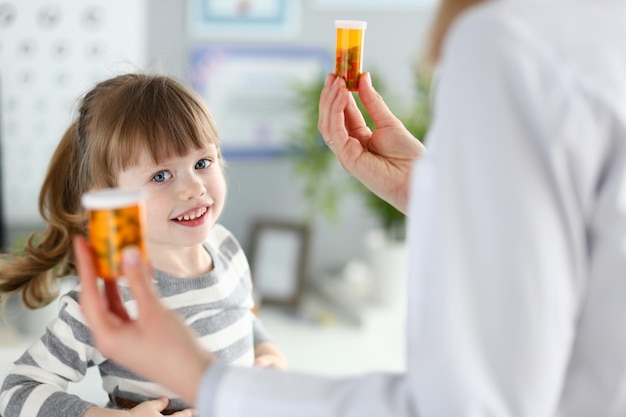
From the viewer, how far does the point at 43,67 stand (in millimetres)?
2670

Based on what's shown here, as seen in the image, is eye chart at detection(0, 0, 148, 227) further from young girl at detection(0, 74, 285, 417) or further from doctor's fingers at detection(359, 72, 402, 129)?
doctor's fingers at detection(359, 72, 402, 129)

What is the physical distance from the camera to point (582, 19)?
74 centimetres

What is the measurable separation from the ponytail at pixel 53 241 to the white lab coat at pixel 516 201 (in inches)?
31.1

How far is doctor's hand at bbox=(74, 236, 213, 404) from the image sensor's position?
0.81m

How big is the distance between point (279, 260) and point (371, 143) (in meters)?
1.88

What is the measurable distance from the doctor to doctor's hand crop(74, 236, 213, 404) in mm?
169

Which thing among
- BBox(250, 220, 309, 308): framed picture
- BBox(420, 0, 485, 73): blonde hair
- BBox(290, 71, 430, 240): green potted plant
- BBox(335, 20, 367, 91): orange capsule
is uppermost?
BBox(420, 0, 485, 73): blonde hair

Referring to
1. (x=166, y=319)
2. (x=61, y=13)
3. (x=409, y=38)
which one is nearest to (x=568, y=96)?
(x=166, y=319)

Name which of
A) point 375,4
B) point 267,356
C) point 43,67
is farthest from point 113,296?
point 375,4

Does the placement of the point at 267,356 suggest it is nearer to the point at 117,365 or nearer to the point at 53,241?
the point at 117,365

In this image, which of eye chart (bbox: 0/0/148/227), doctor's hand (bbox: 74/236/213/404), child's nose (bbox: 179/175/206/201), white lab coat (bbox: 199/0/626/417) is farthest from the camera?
eye chart (bbox: 0/0/148/227)

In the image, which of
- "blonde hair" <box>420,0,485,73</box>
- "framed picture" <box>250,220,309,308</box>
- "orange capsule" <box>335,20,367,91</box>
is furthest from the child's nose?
"framed picture" <box>250,220,309,308</box>

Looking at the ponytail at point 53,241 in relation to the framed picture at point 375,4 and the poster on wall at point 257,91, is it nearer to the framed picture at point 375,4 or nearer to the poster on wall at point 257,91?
the poster on wall at point 257,91

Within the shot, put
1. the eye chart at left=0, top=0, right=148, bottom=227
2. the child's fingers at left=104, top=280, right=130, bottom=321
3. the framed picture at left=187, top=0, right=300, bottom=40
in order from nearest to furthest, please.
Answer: the child's fingers at left=104, top=280, right=130, bottom=321 < the eye chart at left=0, top=0, right=148, bottom=227 < the framed picture at left=187, top=0, right=300, bottom=40
